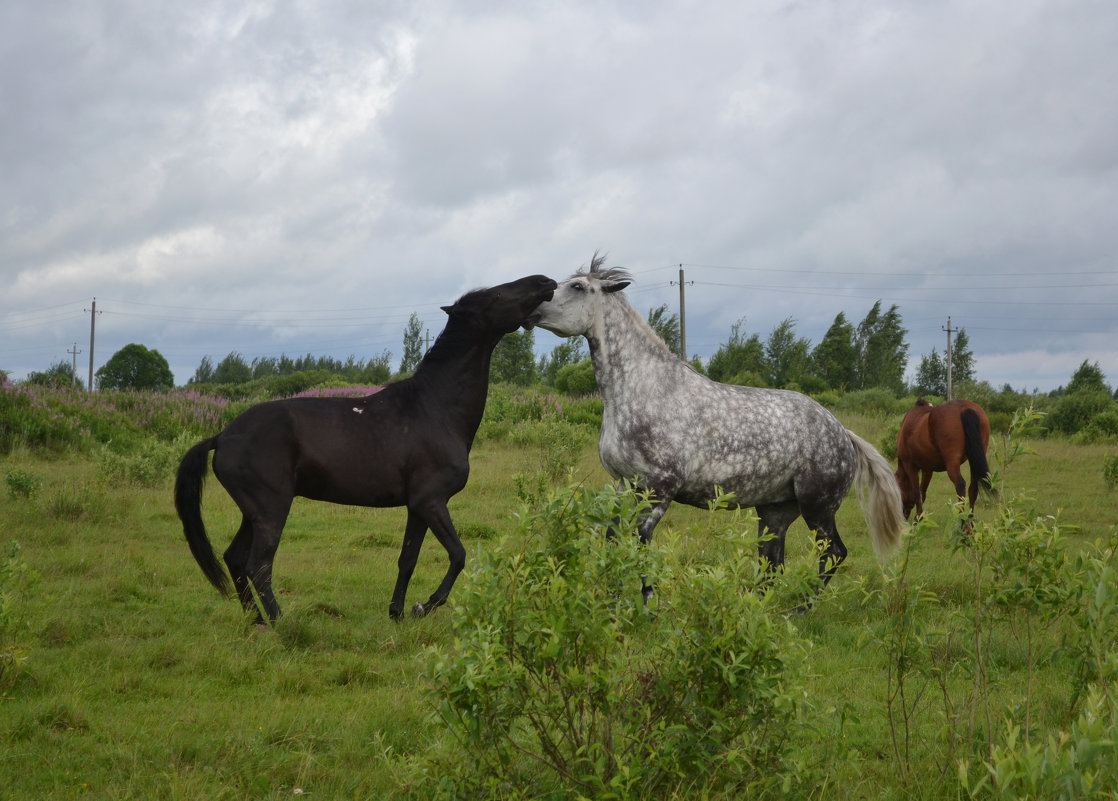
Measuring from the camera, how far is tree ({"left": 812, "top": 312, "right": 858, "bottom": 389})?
45.5 metres

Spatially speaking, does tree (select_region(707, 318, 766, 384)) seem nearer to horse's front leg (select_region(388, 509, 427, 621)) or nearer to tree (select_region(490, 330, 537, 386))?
tree (select_region(490, 330, 537, 386))

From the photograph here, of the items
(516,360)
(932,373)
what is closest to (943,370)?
(932,373)

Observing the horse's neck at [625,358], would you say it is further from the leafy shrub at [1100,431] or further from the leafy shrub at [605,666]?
the leafy shrub at [1100,431]

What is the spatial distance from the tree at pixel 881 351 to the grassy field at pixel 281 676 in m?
41.8

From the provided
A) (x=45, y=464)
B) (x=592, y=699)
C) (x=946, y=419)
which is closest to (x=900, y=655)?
(x=592, y=699)

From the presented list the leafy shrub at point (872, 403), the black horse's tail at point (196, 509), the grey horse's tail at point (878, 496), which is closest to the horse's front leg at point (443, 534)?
the black horse's tail at point (196, 509)

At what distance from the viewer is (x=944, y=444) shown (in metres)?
9.94

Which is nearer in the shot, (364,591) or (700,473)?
(700,473)

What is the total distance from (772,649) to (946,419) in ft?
28.2

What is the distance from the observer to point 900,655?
3.24 m

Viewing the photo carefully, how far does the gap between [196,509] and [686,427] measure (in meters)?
3.48

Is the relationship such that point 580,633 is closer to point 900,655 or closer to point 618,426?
point 900,655

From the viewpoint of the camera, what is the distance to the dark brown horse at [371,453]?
5.37 metres

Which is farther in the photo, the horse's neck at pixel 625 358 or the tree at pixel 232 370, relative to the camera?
the tree at pixel 232 370
